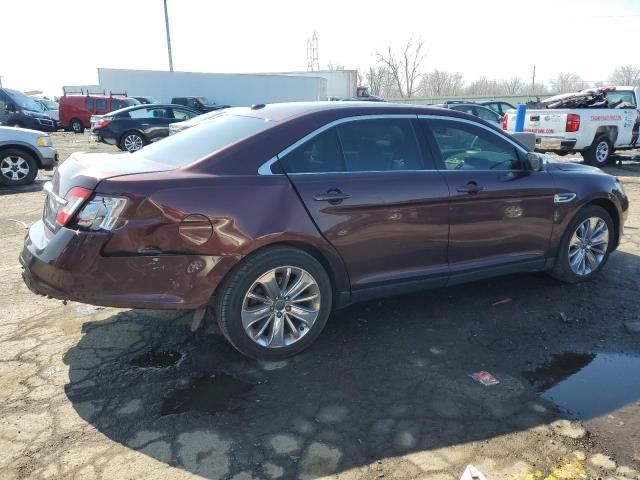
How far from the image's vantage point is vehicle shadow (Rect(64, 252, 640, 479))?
102 inches

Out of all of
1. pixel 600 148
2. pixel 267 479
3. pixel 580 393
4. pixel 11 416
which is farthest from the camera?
pixel 600 148

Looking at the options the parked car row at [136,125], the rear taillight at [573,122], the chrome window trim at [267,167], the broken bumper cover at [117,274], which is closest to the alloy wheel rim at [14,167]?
the parked car row at [136,125]

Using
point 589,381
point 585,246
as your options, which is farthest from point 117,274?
point 585,246

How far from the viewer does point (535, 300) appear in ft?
14.6

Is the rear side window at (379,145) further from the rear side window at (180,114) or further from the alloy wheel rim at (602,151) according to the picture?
the rear side window at (180,114)

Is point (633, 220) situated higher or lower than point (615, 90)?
lower

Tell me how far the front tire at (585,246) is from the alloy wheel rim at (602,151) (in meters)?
8.96

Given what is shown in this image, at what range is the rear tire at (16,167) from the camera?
974 cm

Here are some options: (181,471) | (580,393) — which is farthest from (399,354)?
(181,471)

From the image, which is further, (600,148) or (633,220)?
(600,148)

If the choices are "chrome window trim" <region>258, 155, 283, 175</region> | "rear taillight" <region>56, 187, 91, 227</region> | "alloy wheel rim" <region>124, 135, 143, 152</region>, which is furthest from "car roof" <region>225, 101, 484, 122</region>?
"alloy wheel rim" <region>124, 135, 143, 152</region>

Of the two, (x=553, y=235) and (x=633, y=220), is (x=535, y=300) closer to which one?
(x=553, y=235)

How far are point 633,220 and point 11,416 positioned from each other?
759 cm

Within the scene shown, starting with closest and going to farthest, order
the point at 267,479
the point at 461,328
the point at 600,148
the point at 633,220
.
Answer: the point at 267,479 → the point at 461,328 → the point at 633,220 → the point at 600,148
